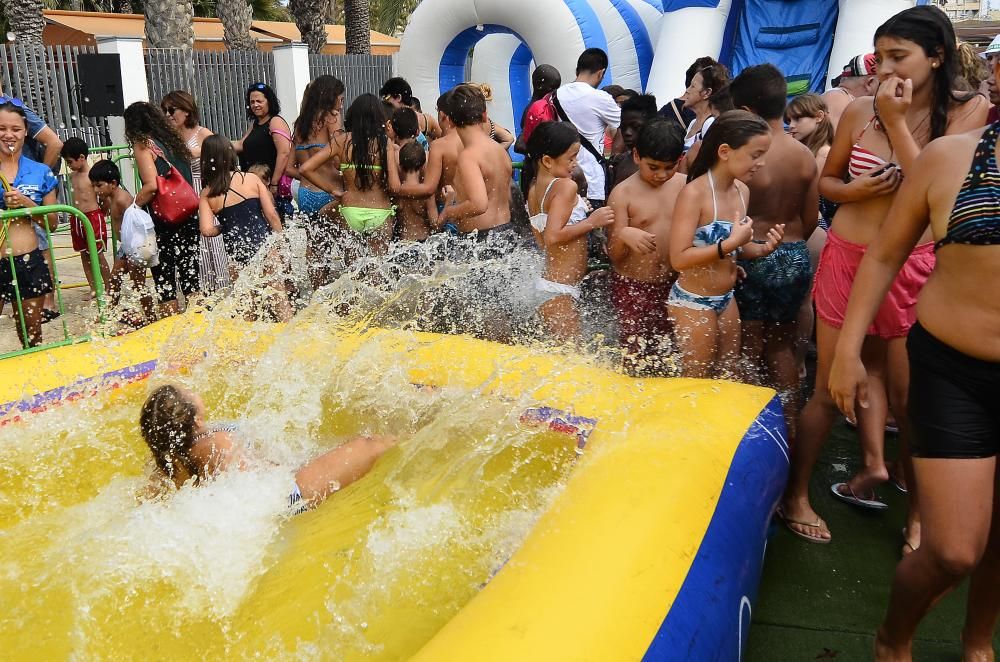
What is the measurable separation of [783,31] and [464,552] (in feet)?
29.4

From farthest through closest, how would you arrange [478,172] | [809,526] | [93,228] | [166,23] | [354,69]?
[354,69], [166,23], [93,228], [478,172], [809,526]

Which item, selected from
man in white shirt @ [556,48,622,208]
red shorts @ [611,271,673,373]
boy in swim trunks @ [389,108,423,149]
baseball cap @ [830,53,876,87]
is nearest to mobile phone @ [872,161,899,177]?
red shorts @ [611,271,673,373]

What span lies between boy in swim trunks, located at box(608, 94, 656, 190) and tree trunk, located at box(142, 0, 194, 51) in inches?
420

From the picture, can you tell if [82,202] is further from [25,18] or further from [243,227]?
[25,18]

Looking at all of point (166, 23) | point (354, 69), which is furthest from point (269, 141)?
point (354, 69)

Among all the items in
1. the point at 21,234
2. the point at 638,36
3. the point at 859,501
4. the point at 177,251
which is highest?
the point at 638,36

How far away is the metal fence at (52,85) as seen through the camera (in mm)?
12445

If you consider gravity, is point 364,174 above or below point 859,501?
above

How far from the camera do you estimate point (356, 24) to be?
19.0 m

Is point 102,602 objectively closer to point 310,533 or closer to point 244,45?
point 310,533

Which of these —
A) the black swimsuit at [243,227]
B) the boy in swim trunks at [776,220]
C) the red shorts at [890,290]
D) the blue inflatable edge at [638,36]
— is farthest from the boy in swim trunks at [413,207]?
the blue inflatable edge at [638,36]

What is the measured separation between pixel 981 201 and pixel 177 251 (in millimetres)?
4868

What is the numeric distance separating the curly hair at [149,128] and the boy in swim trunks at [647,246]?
342cm

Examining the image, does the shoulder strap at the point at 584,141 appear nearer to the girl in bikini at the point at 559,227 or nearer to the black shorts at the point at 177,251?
the girl in bikini at the point at 559,227
